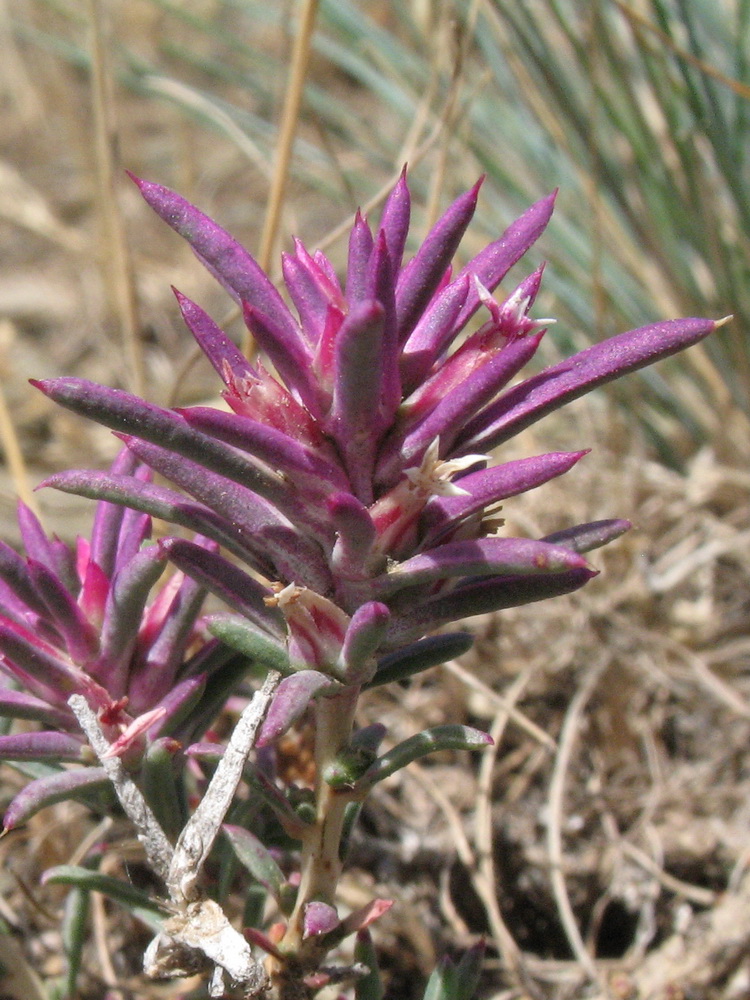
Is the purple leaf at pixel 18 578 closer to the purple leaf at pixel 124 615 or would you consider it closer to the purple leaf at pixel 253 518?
the purple leaf at pixel 124 615

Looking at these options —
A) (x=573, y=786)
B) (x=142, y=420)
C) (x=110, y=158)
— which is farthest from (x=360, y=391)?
(x=110, y=158)

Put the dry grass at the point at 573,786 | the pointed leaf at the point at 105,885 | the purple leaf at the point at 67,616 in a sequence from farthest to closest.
Result: the dry grass at the point at 573,786, the pointed leaf at the point at 105,885, the purple leaf at the point at 67,616

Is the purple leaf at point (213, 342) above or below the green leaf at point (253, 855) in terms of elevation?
above

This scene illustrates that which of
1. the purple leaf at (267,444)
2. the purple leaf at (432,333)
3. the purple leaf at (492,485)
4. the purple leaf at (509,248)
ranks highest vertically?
the purple leaf at (509,248)

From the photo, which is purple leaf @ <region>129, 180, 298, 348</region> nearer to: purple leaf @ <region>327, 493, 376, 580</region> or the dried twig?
purple leaf @ <region>327, 493, 376, 580</region>

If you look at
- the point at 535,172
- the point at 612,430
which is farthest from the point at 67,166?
the point at 612,430

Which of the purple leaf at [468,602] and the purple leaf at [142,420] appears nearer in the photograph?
the purple leaf at [142,420]

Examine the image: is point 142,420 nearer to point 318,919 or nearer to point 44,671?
point 44,671

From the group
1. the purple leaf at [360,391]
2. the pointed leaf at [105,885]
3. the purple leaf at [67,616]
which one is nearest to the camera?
the purple leaf at [360,391]

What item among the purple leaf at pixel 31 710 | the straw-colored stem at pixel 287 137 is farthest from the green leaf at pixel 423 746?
the straw-colored stem at pixel 287 137
